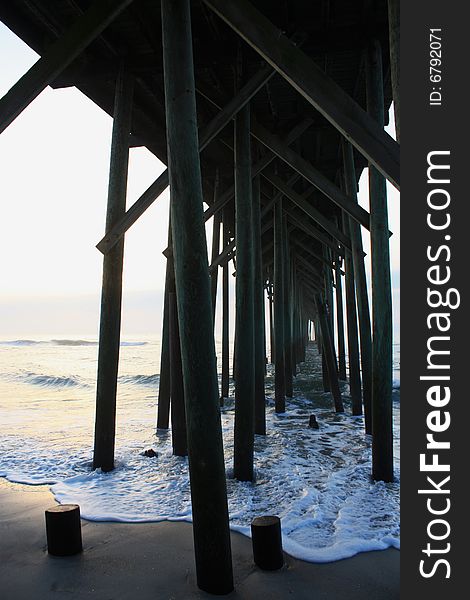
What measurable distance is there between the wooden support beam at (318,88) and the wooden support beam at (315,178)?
6.39ft

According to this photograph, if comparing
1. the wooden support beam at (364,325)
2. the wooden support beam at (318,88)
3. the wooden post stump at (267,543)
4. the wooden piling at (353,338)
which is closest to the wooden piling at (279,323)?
the wooden piling at (353,338)

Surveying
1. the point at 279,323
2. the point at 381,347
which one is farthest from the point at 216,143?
the point at 381,347

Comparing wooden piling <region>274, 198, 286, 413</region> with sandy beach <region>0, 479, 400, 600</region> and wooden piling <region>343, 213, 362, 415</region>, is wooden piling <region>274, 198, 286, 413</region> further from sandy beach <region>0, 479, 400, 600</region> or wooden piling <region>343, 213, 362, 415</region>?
sandy beach <region>0, 479, 400, 600</region>

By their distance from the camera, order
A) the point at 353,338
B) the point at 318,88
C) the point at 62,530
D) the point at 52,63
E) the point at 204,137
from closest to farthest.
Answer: the point at 318,88 < the point at 62,530 < the point at 52,63 < the point at 204,137 < the point at 353,338

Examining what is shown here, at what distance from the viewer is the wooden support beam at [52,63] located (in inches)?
120

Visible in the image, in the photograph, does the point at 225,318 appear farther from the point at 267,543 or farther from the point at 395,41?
the point at 395,41

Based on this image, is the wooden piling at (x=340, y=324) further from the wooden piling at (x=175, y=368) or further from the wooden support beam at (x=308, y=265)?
the wooden piling at (x=175, y=368)

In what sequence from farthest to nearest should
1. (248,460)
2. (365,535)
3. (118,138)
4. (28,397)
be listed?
1. (28,397)
2. (118,138)
3. (248,460)
4. (365,535)

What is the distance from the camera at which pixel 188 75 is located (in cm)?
246

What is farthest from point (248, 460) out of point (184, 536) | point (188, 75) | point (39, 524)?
point (188, 75)

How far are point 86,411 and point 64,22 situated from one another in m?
7.82

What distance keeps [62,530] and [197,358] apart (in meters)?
1.42

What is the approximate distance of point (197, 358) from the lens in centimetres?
226

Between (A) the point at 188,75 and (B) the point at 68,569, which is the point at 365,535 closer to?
(B) the point at 68,569
